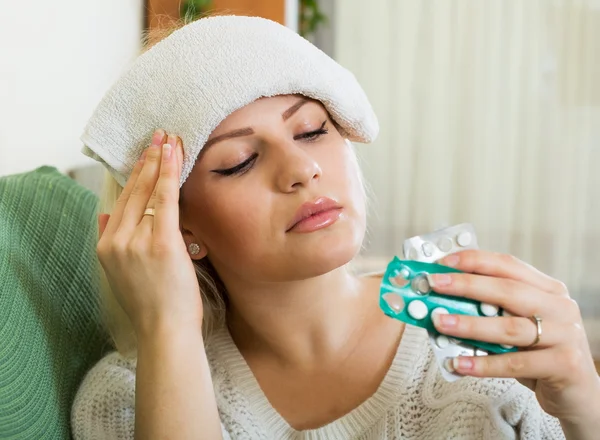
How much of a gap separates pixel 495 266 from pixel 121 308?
723mm

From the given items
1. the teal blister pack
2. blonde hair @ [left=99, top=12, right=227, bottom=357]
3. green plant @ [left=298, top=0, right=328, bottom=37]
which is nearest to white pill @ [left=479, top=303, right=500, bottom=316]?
the teal blister pack

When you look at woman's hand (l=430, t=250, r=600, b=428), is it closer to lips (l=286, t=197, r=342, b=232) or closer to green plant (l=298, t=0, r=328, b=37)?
lips (l=286, t=197, r=342, b=232)

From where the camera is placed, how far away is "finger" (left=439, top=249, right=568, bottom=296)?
0.71 metres

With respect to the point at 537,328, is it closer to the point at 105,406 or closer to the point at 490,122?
the point at 105,406

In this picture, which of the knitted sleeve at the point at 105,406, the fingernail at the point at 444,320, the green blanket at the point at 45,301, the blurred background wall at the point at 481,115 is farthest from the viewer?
the blurred background wall at the point at 481,115

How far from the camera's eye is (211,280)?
1.22m

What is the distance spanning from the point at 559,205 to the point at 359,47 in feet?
3.57

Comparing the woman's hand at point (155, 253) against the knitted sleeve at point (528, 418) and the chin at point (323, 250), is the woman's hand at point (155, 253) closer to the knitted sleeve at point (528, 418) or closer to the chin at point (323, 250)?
the chin at point (323, 250)

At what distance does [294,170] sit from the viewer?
901 millimetres

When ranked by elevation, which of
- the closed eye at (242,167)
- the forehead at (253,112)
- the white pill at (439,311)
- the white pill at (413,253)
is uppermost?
the forehead at (253,112)

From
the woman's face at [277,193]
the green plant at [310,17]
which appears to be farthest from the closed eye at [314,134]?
the green plant at [310,17]

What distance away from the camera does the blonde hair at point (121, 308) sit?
1.16 m

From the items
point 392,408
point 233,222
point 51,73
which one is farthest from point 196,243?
point 51,73

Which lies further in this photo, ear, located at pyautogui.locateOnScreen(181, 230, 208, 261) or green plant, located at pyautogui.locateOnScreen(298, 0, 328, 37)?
green plant, located at pyautogui.locateOnScreen(298, 0, 328, 37)
